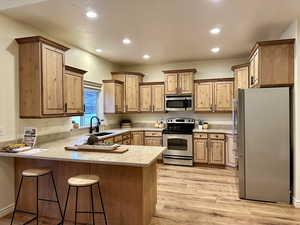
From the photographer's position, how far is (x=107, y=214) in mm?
2391

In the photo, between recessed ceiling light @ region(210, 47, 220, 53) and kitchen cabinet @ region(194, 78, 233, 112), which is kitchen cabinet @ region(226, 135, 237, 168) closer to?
kitchen cabinet @ region(194, 78, 233, 112)

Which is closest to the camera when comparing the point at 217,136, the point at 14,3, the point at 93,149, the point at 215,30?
the point at 14,3

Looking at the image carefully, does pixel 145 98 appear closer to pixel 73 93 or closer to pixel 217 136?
pixel 217 136

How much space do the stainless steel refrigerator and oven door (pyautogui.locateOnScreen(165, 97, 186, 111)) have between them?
2.15 m

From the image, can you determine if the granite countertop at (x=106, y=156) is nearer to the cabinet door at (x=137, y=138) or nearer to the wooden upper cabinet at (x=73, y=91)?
the wooden upper cabinet at (x=73, y=91)

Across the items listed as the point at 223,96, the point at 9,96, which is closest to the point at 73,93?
the point at 9,96

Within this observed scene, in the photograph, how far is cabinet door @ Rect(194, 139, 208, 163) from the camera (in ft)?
15.8

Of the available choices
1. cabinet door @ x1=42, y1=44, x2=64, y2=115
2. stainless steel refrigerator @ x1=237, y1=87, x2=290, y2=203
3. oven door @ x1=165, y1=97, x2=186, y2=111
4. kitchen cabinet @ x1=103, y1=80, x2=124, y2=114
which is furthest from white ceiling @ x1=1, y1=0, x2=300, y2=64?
oven door @ x1=165, y1=97, x2=186, y2=111

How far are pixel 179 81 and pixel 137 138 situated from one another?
1.99 meters

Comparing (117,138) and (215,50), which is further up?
(215,50)

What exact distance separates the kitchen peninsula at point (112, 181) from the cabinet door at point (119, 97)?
9.19ft

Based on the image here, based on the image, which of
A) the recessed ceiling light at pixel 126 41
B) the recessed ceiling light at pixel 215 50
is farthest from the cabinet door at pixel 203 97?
the recessed ceiling light at pixel 126 41

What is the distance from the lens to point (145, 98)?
18.7 ft

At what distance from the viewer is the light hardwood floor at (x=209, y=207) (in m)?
2.53
